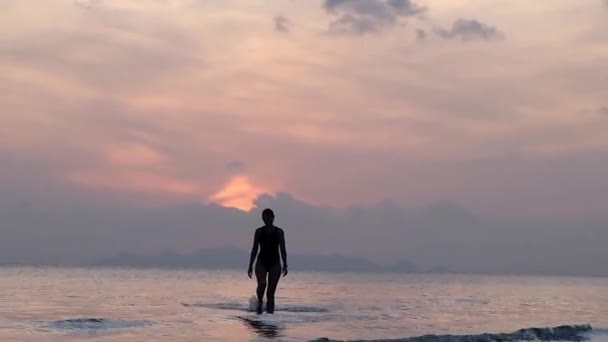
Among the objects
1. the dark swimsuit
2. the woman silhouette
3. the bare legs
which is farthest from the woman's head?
the bare legs

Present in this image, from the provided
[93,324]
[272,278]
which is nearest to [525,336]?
[272,278]

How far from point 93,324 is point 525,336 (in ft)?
30.2

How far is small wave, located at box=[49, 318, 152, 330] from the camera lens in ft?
53.6

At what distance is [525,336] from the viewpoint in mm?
16562

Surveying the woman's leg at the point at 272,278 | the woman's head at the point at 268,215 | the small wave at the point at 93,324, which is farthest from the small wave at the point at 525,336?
the woman's head at the point at 268,215

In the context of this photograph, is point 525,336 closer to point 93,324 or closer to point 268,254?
point 268,254

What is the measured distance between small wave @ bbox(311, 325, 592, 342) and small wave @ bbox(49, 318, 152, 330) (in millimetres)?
4990

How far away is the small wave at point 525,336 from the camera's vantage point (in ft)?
49.7

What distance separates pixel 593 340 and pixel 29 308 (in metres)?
14.8

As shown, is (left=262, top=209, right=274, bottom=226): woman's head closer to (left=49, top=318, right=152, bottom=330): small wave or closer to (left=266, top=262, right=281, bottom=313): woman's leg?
(left=266, top=262, right=281, bottom=313): woman's leg

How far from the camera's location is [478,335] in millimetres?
15664

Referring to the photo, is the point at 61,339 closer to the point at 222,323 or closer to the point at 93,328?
the point at 93,328

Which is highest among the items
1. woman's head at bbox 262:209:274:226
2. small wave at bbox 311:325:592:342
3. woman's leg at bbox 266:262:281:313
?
woman's head at bbox 262:209:274:226

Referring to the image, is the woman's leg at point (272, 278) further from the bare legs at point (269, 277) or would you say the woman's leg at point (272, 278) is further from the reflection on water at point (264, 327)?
the reflection on water at point (264, 327)
